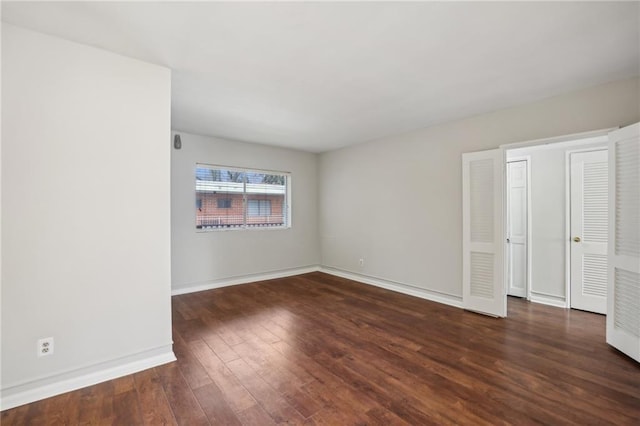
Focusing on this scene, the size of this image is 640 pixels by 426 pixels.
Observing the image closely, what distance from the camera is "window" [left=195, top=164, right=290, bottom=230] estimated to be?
482cm

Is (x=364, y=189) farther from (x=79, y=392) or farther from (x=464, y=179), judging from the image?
(x=79, y=392)

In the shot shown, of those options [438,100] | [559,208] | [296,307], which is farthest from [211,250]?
[559,208]

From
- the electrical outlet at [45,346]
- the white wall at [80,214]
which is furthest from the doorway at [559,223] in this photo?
the electrical outlet at [45,346]

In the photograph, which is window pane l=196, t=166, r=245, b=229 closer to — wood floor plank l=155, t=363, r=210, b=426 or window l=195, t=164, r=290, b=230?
window l=195, t=164, r=290, b=230

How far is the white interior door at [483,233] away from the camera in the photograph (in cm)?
343

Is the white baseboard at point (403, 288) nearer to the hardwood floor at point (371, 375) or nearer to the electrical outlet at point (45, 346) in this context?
the hardwood floor at point (371, 375)

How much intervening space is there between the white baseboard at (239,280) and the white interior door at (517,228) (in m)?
3.70

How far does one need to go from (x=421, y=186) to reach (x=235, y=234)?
11.1 ft

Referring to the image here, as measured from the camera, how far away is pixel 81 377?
2.09m

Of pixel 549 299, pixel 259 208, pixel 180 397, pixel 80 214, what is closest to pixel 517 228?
pixel 549 299

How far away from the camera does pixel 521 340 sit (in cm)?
283

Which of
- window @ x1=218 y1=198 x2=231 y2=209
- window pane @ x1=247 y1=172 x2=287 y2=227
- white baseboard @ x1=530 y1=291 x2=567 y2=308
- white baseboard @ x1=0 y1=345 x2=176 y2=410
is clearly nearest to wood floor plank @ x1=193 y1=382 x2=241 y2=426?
white baseboard @ x1=0 y1=345 x2=176 y2=410

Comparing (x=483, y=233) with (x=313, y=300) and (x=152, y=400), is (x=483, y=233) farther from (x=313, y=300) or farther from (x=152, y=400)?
(x=152, y=400)

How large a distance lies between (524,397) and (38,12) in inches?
167
